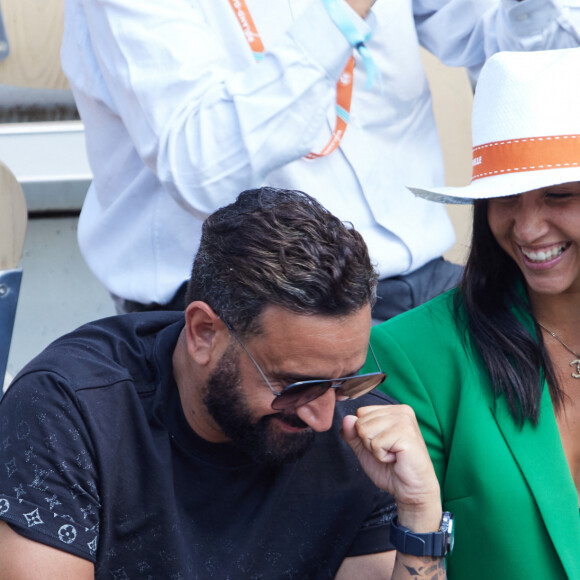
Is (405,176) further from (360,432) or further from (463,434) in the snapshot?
(360,432)

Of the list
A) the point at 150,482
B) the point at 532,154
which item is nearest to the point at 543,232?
the point at 532,154

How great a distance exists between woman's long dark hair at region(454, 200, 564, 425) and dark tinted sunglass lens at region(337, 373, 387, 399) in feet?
1.34

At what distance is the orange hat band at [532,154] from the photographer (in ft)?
6.16

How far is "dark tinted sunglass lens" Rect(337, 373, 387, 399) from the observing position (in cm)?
170

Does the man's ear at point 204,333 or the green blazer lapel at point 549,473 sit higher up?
the man's ear at point 204,333

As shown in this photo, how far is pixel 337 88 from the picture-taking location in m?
2.24

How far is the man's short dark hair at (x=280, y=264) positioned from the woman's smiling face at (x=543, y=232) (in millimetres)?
443

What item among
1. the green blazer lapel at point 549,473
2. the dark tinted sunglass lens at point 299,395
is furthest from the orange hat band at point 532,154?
the dark tinted sunglass lens at point 299,395

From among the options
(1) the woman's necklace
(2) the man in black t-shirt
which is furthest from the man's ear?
(1) the woman's necklace

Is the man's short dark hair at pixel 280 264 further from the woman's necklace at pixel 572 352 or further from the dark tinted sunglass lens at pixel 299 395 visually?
the woman's necklace at pixel 572 352

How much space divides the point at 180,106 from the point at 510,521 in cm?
107

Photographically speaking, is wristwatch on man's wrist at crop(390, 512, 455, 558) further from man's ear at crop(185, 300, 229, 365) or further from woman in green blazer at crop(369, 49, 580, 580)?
man's ear at crop(185, 300, 229, 365)

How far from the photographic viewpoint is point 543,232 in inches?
77.2

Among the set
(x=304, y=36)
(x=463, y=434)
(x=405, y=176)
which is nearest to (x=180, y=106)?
(x=304, y=36)
